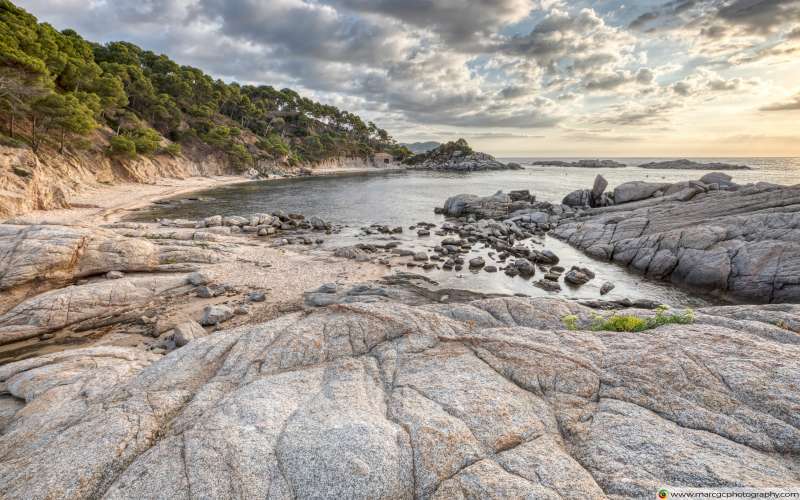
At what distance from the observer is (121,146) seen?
A: 5484cm

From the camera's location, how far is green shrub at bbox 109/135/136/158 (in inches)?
2144

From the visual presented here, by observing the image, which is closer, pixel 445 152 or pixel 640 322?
pixel 640 322

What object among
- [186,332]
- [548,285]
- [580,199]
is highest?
[580,199]

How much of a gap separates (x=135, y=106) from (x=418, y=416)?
4233 inches

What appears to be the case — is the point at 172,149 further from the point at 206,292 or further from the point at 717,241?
the point at 717,241

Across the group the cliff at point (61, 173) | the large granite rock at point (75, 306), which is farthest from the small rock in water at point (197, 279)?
the cliff at point (61, 173)

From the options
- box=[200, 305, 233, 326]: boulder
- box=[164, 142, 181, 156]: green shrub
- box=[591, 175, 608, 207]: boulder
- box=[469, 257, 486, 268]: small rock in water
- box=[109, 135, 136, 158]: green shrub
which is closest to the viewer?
box=[200, 305, 233, 326]: boulder

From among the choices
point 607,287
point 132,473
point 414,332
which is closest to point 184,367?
point 132,473

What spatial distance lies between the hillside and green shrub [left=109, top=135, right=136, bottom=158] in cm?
17

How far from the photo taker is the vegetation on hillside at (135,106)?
136 ft

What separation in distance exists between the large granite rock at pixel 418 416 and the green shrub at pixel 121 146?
198ft

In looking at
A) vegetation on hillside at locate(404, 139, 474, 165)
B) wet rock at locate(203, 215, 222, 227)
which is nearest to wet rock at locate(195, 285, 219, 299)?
wet rock at locate(203, 215, 222, 227)

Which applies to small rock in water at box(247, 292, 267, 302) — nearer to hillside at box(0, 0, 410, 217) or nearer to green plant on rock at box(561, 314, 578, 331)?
green plant on rock at box(561, 314, 578, 331)

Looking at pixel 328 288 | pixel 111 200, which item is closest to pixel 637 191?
pixel 328 288
